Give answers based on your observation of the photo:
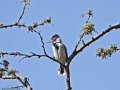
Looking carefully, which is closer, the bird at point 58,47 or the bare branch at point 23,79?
the bare branch at point 23,79

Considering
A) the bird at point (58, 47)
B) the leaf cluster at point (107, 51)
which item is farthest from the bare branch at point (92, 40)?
the bird at point (58, 47)

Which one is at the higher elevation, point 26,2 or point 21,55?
point 26,2

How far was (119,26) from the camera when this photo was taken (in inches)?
269

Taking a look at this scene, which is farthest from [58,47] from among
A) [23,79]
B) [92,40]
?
[92,40]

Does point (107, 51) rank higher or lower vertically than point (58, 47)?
lower

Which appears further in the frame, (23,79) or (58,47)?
(58,47)

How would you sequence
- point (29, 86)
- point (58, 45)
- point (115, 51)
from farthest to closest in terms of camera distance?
1. point (58, 45)
2. point (29, 86)
3. point (115, 51)

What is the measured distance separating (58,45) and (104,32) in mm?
4284

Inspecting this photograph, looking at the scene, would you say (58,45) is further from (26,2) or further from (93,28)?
(93,28)

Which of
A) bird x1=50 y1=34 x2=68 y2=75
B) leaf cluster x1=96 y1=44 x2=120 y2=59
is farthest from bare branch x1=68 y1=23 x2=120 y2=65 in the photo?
bird x1=50 y1=34 x2=68 y2=75

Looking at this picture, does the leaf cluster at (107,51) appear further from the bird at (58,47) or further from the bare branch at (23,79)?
the bird at (58,47)

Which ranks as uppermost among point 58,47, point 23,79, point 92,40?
point 58,47

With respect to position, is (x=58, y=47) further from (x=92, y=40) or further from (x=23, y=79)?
(x=92, y=40)

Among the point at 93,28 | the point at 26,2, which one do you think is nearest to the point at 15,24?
the point at 26,2
